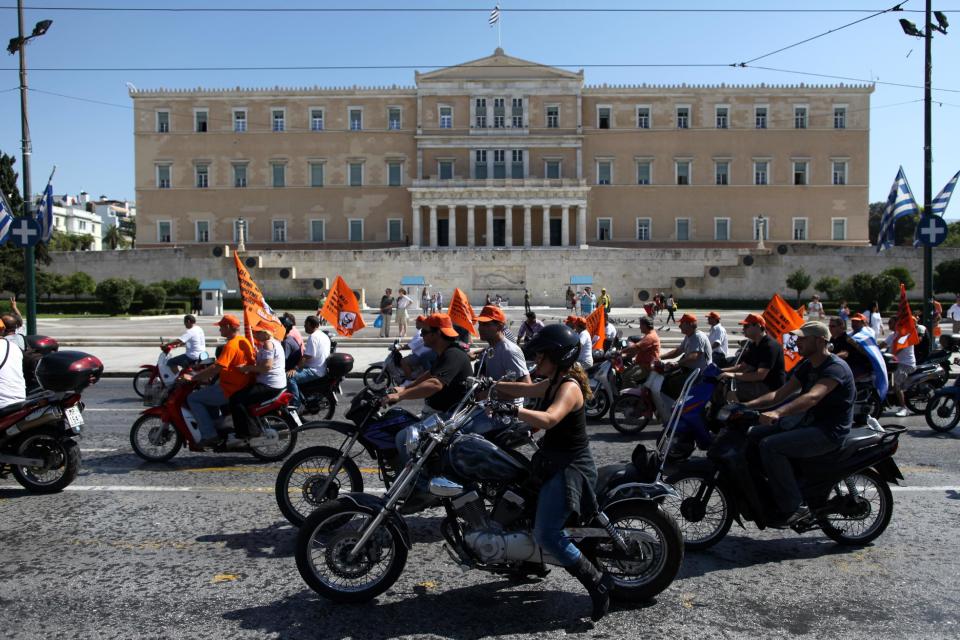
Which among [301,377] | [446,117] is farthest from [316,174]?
[301,377]

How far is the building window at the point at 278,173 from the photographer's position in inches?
2409

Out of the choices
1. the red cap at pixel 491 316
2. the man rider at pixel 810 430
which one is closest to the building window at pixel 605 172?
the red cap at pixel 491 316

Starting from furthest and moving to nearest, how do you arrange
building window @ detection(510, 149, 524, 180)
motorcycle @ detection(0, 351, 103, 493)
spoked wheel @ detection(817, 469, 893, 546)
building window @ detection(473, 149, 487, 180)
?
building window @ detection(473, 149, 487, 180)
building window @ detection(510, 149, 524, 180)
motorcycle @ detection(0, 351, 103, 493)
spoked wheel @ detection(817, 469, 893, 546)

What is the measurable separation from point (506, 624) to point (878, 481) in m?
3.12

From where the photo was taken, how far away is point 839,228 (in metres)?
61.0

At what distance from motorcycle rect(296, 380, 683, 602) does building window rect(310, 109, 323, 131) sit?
5936 centimetres

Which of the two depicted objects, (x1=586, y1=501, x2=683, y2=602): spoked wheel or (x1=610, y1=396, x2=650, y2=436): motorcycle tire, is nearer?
(x1=586, y1=501, x2=683, y2=602): spoked wheel

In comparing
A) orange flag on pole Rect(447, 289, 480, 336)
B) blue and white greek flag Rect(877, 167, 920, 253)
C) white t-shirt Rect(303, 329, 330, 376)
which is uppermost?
blue and white greek flag Rect(877, 167, 920, 253)

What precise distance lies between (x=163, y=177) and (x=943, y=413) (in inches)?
2398

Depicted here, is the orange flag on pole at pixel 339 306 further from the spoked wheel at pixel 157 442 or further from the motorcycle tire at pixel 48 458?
the motorcycle tire at pixel 48 458

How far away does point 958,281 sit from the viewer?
40656 millimetres

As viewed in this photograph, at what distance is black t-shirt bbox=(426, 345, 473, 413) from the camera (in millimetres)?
6238

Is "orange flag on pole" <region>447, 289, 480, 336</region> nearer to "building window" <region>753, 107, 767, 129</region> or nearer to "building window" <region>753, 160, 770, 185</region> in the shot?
"building window" <region>753, 160, 770, 185</region>

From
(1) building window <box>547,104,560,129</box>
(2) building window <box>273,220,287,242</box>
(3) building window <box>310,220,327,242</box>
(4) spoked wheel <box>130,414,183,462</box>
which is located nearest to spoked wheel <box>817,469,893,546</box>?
(4) spoked wheel <box>130,414,183,462</box>
